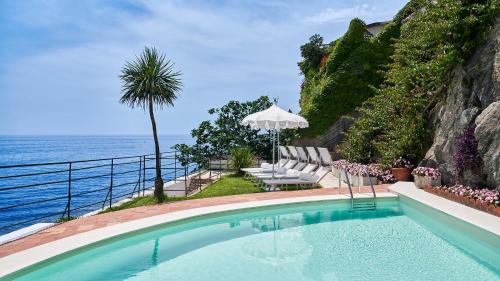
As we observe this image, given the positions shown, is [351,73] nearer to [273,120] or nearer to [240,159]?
[240,159]

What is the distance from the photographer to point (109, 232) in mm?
6027

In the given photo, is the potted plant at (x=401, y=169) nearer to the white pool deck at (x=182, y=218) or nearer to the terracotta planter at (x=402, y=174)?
the terracotta planter at (x=402, y=174)

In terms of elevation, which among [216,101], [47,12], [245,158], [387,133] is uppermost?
[47,12]

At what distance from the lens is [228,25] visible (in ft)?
50.5

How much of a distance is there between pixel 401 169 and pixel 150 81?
27.0 ft

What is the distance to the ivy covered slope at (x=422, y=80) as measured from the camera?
8.70 meters

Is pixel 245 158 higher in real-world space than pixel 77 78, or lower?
lower

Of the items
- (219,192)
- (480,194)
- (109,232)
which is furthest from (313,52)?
(109,232)

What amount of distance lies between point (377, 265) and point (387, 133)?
27.4 ft

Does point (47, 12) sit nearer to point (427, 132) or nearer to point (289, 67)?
point (427, 132)

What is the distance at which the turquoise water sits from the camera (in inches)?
193

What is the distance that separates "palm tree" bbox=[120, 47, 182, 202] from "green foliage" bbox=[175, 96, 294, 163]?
9.82 metres

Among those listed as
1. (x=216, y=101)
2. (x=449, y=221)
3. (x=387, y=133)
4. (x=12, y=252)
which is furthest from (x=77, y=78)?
(x=449, y=221)

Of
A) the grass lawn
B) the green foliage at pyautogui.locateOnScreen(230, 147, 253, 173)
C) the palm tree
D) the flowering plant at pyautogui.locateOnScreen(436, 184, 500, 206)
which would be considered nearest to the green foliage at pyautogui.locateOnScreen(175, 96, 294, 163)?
the green foliage at pyautogui.locateOnScreen(230, 147, 253, 173)
